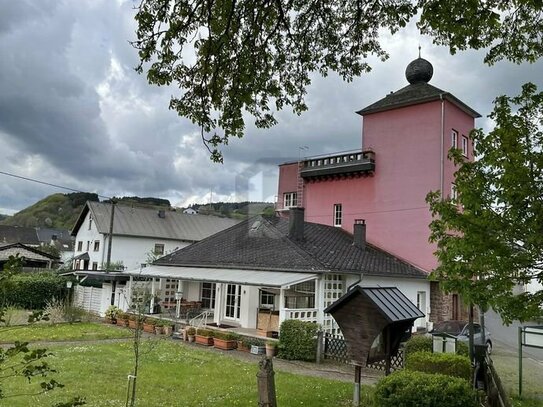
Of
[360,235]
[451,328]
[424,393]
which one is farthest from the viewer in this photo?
[360,235]

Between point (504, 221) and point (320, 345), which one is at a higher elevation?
point (504, 221)

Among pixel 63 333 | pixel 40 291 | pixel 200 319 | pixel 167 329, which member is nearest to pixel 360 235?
pixel 200 319

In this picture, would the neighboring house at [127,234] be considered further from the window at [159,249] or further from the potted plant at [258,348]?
the potted plant at [258,348]

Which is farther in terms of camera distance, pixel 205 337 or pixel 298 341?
pixel 205 337

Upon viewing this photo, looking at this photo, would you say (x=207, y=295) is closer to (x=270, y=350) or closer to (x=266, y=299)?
(x=266, y=299)

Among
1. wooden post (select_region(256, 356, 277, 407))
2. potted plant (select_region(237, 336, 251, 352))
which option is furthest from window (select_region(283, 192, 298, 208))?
wooden post (select_region(256, 356, 277, 407))

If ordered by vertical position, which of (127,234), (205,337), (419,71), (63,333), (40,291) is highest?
(419,71)

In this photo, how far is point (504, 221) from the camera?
5844 millimetres

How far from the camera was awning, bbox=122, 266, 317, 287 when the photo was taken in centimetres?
1642

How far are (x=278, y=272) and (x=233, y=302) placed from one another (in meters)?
3.61

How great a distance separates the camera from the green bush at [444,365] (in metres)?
8.29

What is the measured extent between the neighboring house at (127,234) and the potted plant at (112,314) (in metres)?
16.5

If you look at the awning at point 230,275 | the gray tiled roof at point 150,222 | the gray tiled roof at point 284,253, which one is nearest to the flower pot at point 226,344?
the awning at point 230,275

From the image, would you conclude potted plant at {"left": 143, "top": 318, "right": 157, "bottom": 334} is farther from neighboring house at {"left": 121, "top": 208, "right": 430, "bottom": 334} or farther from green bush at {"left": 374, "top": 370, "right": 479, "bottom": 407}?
green bush at {"left": 374, "top": 370, "right": 479, "bottom": 407}
